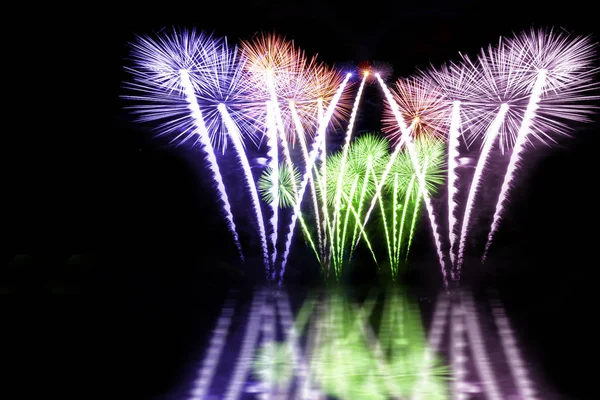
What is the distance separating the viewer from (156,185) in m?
14.2

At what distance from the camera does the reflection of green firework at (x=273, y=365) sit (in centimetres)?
492

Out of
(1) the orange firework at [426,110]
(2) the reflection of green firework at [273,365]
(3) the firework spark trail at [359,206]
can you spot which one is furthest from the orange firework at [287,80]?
(2) the reflection of green firework at [273,365]

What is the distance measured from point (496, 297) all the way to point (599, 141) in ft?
23.3

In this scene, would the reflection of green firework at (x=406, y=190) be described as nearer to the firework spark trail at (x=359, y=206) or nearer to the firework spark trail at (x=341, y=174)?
the firework spark trail at (x=359, y=206)

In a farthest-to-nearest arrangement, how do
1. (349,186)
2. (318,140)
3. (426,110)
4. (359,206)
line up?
(359,206) → (349,186) → (318,140) → (426,110)

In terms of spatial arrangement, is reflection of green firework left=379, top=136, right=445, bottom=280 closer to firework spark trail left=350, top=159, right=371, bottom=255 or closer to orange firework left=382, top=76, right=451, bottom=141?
orange firework left=382, top=76, right=451, bottom=141

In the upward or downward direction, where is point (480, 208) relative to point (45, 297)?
upward

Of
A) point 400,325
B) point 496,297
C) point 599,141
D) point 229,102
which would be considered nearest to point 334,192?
point 229,102

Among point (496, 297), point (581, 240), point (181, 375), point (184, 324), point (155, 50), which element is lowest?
point (181, 375)

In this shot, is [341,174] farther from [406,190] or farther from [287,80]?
[287,80]

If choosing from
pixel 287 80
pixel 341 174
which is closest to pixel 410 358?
pixel 287 80

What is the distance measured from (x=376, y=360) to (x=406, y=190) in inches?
294

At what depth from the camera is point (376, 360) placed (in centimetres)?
545

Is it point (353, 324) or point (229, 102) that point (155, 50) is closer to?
point (229, 102)
